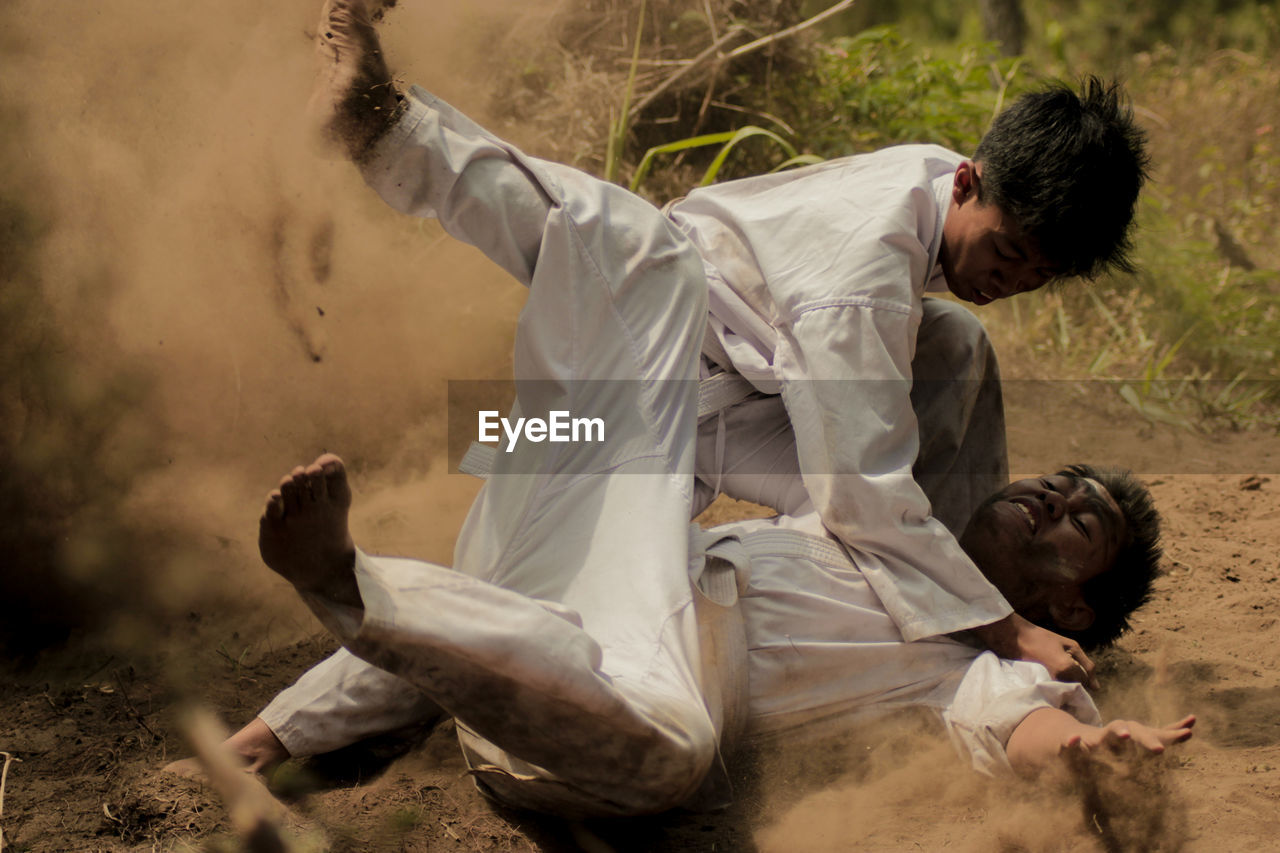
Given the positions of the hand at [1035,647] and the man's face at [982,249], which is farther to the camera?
the man's face at [982,249]

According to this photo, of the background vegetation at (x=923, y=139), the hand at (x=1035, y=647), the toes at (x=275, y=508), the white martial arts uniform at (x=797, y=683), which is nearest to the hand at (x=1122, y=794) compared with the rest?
the white martial arts uniform at (x=797, y=683)

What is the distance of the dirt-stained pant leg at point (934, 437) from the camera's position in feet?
8.63

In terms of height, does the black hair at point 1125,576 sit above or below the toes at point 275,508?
below

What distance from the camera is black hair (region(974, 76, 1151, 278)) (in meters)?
2.31

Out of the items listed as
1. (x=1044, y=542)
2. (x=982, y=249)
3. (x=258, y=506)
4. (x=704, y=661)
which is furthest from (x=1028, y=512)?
(x=258, y=506)

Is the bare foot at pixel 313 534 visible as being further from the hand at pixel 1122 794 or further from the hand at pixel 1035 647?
the hand at pixel 1035 647

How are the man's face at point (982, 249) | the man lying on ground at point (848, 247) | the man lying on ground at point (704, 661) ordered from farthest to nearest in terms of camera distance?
the man's face at point (982, 249) < the man lying on ground at point (848, 247) < the man lying on ground at point (704, 661)

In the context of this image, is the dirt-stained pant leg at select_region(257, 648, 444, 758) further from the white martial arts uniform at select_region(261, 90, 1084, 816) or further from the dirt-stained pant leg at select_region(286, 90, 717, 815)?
the dirt-stained pant leg at select_region(286, 90, 717, 815)

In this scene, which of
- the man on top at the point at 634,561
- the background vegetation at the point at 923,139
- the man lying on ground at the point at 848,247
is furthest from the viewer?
the background vegetation at the point at 923,139

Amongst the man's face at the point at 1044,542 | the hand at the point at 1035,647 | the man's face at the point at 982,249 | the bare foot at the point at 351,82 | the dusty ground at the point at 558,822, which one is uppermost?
the bare foot at the point at 351,82

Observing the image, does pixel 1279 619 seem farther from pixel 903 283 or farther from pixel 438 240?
pixel 438 240

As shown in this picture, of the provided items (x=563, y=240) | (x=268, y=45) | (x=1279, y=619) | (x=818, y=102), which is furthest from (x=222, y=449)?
(x=818, y=102)

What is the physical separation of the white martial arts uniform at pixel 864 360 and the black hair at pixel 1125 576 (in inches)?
17.9

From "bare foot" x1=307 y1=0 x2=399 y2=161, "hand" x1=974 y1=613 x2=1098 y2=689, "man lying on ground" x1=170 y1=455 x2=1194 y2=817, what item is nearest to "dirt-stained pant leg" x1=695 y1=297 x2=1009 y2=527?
"man lying on ground" x1=170 y1=455 x2=1194 y2=817
